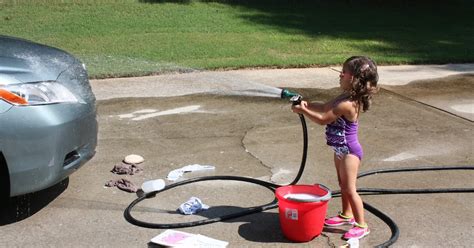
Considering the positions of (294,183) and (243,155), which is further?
(243,155)

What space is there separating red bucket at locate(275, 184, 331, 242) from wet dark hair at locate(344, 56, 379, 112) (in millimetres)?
671

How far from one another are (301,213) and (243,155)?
1.91 metres

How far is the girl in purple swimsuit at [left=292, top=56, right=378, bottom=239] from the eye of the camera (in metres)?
3.89

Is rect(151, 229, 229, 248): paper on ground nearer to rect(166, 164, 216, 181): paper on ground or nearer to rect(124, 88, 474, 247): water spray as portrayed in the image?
rect(124, 88, 474, 247): water spray

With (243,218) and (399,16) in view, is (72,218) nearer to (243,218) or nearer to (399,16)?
(243,218)

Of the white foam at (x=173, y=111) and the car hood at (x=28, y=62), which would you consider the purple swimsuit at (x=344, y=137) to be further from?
the white foam at (x=173, y=111)

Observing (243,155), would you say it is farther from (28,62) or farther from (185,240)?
(28,62)

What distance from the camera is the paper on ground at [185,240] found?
3.90 metres

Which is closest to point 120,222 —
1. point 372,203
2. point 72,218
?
point 72,218

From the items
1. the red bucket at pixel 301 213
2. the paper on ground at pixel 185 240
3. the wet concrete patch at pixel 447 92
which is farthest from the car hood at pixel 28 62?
the wet concrete patch at pixel 447 92

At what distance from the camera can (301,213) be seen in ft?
12.6

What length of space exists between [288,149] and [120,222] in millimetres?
2091

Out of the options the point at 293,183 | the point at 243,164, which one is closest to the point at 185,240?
the point at 293,183

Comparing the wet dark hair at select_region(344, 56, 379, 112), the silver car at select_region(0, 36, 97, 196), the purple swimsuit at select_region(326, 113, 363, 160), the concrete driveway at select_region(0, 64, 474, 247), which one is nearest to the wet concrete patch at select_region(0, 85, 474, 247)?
the concrete driveway at select_region(0, 64, 474, 247)
